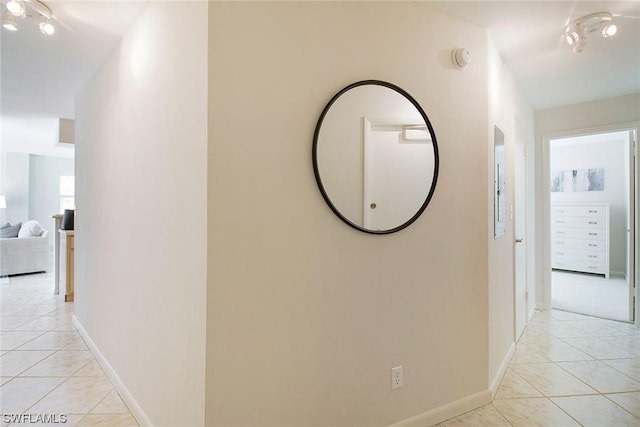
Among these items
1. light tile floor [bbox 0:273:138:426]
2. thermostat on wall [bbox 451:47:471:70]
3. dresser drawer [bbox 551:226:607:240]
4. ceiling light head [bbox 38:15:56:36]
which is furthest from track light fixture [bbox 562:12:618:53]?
dresser drawer [bbox 551:226:607:240]

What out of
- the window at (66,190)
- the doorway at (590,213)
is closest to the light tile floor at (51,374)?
the window at (66,190)

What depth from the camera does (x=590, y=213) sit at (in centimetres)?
561

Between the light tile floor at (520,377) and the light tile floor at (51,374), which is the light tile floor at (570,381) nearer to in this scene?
the light tile floor at (520,377)

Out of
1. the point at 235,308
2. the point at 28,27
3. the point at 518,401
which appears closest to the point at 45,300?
the point at 28,27

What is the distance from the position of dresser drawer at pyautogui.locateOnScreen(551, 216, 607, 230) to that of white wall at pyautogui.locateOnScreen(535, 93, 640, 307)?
8.77 feet

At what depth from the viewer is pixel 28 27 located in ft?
6.91

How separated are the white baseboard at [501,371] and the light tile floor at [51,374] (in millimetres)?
2207

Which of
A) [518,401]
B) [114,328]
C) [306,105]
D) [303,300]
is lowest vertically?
[518,401]

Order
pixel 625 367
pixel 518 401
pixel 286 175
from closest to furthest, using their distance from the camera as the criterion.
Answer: pixel 286 175, pixel 518 401, pixel 625 367

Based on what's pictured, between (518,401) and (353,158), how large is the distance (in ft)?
6.26

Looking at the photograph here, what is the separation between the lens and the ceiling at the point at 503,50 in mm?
1902

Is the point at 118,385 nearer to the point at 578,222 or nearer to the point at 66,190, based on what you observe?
the point at 578,222

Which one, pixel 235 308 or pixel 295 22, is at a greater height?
pixel 295 22

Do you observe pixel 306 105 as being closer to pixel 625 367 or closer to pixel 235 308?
pixel 235 308
